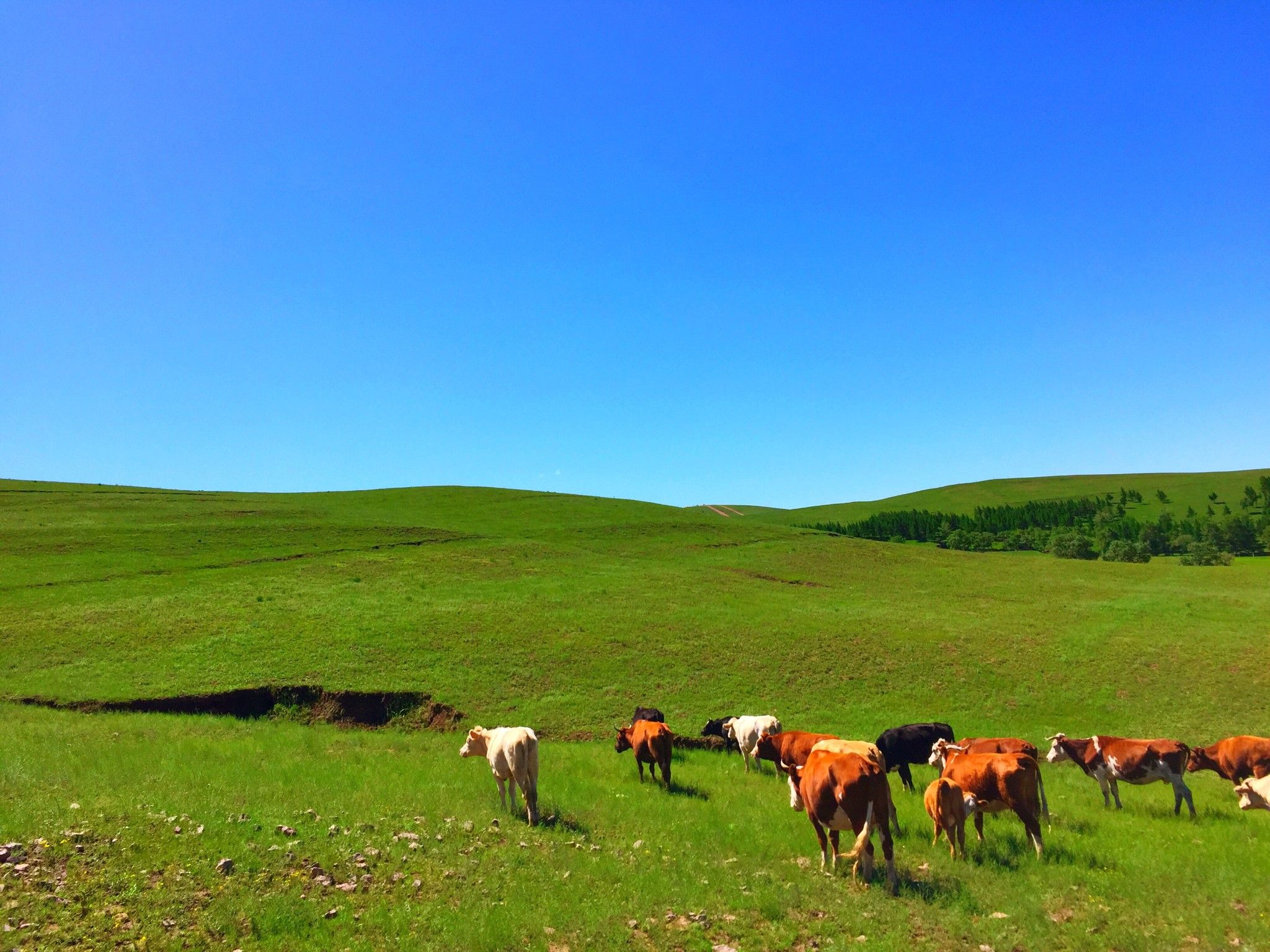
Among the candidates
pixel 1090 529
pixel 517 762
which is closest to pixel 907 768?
pixel 517 762

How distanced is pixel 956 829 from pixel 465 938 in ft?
27.7

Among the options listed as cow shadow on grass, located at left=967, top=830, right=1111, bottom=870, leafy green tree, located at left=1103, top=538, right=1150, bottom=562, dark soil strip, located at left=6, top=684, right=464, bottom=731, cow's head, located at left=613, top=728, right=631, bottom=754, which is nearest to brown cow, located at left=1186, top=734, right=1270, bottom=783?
cow shadow on grass, located at left=967, top=830, right=1111, bottom=870

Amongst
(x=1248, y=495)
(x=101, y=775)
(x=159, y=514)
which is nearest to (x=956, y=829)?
(x=101, y=775)

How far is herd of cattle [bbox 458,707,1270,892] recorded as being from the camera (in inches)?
453

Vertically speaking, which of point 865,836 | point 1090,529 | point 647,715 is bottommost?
point 647,715

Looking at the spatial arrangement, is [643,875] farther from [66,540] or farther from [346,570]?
[66,540]

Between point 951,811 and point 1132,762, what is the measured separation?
25.1 feet

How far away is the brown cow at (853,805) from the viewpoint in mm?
11070

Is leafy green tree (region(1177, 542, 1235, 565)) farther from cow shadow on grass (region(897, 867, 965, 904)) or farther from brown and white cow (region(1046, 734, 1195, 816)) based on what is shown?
cow shadow on grass (region(897, 867, 965, 904))

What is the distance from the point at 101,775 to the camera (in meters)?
14.5

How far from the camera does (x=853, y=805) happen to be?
11305mm

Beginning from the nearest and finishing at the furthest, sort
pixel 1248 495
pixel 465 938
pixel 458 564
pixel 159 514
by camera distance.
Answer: pixel 465 938 < pixel 458 564 < pixel 159 514 < pixel 1248 495

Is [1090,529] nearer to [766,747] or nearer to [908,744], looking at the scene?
[908,744]

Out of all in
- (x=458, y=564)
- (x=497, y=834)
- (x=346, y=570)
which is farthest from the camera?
(x=458, y=564)
